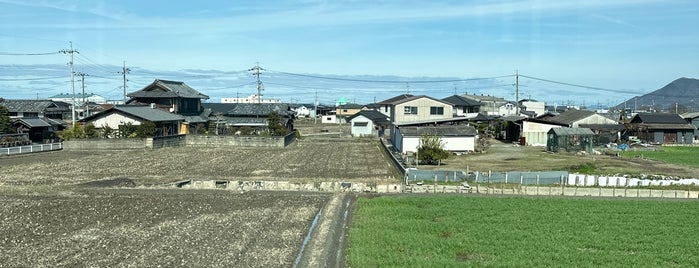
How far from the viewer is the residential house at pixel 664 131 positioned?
55031mm

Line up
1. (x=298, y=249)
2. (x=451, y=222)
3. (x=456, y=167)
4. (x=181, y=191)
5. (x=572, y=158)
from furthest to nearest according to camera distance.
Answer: (x=572, y=158)
(x=456, y=167)
(x=181, y=191)
(x=451, y=222)
(x=298, y=249)

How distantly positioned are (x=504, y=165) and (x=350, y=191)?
43.0 feet

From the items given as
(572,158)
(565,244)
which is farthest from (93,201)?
(572,158)

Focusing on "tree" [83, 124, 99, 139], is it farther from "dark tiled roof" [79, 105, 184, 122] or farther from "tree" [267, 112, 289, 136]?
"tree" [267, 112, 289, 136]

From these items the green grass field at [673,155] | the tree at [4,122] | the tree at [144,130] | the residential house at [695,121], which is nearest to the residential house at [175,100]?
the tree at [144,130]

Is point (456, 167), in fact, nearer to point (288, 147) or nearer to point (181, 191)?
point (181, 191)

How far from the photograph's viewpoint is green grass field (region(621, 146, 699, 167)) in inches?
1451

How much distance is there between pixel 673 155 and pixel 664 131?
51.1ft

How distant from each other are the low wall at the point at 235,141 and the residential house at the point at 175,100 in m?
8.97

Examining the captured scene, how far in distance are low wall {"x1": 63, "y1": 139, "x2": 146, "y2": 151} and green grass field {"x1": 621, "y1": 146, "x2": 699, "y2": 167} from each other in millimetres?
35955

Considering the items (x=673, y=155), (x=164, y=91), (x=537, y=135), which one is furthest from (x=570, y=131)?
(x=164, y=91)

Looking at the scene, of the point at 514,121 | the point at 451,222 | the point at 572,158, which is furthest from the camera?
the point at 514,121

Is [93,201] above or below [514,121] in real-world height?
below

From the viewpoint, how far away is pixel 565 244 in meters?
15.0
